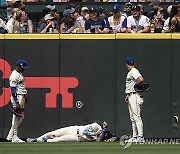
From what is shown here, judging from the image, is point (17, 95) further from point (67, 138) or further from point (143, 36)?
point (143, 36)

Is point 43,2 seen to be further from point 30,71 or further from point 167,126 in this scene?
point 167,126

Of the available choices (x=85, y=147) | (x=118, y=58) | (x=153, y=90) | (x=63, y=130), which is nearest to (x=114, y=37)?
(x=118, y=58)

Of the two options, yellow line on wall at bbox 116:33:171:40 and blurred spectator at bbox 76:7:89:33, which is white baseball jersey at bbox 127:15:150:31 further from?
blurred spectator at bbox 76:7:89:33

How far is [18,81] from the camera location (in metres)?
16.8

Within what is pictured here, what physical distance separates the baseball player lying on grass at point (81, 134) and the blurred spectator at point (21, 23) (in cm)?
307

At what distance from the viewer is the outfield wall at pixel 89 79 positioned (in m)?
17.5

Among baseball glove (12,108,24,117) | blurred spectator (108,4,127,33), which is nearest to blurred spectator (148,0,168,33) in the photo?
blurred spectator (108,4,127,33)

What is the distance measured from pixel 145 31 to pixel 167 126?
2.47m

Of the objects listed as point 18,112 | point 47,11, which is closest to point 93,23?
point 47,11

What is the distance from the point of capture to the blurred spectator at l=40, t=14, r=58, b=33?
17.8m

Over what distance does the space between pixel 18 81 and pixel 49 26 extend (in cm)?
192

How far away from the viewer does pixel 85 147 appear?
46.8 feet

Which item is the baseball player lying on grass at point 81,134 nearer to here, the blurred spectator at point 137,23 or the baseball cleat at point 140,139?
the baseball cleat at point 140,139

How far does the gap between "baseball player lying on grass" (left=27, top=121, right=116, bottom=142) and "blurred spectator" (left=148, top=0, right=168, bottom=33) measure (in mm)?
3285
